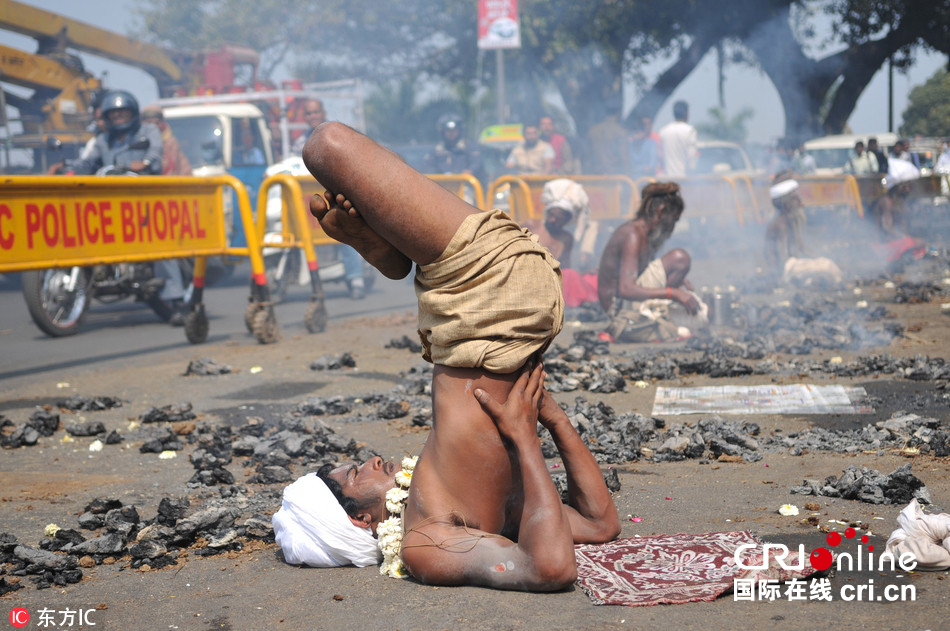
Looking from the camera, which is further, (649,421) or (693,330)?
(693,330)

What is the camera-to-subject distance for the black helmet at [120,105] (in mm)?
9625

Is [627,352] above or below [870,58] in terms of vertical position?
below

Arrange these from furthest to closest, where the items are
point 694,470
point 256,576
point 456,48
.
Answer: point 456,48 → point 694,470 → point 256,576

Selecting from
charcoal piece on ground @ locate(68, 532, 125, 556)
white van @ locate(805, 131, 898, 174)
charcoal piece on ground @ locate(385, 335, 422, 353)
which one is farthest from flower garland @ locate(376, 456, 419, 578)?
white van @ locate(805, 131, 898, 174)

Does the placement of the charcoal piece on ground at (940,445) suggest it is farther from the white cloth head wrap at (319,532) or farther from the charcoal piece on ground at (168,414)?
the charcoal piece on ground at (168,414)

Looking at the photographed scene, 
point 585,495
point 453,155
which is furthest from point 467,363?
point 453,155

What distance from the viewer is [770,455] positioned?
4.52 m

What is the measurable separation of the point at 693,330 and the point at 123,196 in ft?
16.0

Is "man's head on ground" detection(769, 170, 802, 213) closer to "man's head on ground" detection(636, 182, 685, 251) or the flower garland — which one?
"man's head on ground" detection(636, 182, 685, 251)

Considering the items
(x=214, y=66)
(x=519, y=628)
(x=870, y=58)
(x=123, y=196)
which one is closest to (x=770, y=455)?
(x=519, y=628)

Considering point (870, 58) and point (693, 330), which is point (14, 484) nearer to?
point (693, 330)

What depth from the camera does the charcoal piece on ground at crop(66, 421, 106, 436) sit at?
214 inches

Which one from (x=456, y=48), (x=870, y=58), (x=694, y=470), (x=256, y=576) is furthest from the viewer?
(x=456, y=48)

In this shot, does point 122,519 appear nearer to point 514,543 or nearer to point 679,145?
point 514,543
